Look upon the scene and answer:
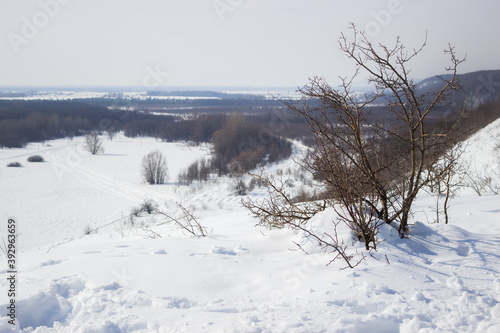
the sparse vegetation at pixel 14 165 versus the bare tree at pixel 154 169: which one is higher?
the bare tree at pixel 154 169

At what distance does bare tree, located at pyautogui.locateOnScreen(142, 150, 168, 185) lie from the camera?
41750 mm

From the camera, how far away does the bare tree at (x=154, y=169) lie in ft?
137

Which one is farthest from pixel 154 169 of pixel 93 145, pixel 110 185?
pixel 93 145

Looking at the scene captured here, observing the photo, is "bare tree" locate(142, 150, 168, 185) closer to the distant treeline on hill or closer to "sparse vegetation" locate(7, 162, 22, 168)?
the distant treeline on hill

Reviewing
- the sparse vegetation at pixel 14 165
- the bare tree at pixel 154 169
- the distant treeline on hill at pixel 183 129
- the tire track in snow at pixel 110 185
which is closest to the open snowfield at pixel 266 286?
the tire track in snow at pixel 110 185

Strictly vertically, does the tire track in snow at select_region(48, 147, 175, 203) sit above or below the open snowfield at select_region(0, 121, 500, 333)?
below

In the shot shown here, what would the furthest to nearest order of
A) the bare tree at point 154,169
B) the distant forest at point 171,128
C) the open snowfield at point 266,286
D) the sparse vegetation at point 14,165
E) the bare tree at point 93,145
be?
the bare tree at point 93,145
the distant forest at point 171,128
the sparse vegetation at point 14,165
the bare tree at point 154,169
the open snowfield at point 266,286

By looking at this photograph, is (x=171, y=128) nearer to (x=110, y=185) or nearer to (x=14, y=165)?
(x=14, y=165)

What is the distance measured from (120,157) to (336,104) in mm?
62064

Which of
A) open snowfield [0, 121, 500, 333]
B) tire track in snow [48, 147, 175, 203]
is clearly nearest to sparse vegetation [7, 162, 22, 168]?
tire track in snow [48, 147, 175, 203]

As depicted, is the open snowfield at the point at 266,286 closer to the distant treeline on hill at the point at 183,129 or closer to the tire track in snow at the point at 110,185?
the tire track in snow at the point at 110,185

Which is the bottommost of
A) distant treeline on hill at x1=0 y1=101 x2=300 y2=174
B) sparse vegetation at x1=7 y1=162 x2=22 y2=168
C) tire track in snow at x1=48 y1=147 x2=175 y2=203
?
tire track in snow at x1=48 y1=147 x2=175 y2=203

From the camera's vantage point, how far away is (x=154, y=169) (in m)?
41.8

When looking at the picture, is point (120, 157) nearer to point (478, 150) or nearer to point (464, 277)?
point (478, 150)
